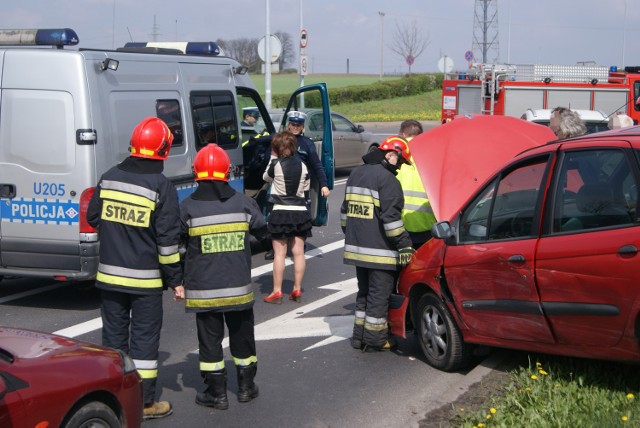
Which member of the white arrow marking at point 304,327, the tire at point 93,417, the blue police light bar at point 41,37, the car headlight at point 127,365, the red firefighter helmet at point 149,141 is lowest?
the white arrow marking at point 304,327

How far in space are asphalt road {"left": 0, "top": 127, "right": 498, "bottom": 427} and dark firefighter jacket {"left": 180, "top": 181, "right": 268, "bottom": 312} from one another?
78cm

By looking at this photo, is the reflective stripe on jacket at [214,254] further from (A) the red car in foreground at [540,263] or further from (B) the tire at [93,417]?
(A) the red car in foreground at [540,263]

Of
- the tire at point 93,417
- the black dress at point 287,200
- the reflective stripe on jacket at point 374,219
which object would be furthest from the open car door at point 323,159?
the tire at point 93,417

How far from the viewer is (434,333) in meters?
6.95

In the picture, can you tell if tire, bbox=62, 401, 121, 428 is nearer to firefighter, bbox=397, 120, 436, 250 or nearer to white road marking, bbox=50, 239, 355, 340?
white road marking, bbox=50, 239, 355, 340

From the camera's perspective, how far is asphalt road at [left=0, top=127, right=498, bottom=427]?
20.0 ft

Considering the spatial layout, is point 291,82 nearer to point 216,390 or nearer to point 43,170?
point 43,170

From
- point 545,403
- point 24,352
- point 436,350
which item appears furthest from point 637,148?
point 24,352

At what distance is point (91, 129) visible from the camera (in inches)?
336

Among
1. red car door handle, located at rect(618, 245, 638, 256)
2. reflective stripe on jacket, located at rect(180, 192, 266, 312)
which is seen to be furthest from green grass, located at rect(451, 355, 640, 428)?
reflective stripe on jacket, located at rect(180, 192, 266, 312)

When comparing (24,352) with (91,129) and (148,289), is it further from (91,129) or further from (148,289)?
(91,129)

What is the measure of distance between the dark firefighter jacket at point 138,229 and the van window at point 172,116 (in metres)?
3.92

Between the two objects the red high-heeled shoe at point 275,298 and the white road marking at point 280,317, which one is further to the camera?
the red high-heeled shoe at point 275,298

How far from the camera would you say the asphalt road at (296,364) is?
611 cm
